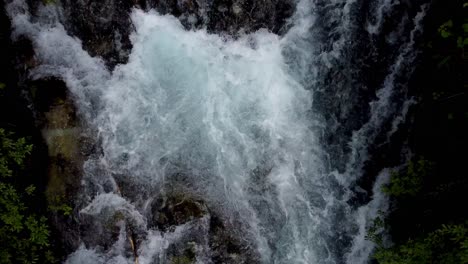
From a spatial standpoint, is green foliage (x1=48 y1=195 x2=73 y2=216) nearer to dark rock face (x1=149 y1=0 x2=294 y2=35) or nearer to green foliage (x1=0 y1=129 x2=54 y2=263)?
green foliage (x1=0 y1=129 x2=54 y2=263)

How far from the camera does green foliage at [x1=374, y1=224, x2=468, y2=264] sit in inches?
183

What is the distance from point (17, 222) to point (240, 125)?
132 inches

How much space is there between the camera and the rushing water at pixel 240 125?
21.0 feet

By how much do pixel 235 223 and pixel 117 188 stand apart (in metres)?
1.87

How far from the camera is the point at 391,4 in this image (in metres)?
6.25

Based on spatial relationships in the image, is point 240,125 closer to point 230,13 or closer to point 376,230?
point 230,13

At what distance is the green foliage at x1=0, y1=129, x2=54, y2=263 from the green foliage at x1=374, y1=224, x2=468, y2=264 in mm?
4640

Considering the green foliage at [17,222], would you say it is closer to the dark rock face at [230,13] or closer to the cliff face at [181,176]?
the cliff face at [181,176]

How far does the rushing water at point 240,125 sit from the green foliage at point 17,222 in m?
0.65

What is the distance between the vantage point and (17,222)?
571cm

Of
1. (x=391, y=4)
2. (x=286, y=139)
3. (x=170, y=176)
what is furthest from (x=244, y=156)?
(x=391, y=4)

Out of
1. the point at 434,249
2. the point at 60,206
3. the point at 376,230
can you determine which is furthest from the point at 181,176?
the point at 434,249

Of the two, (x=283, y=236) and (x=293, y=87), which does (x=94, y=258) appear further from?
(x=293, y=87)

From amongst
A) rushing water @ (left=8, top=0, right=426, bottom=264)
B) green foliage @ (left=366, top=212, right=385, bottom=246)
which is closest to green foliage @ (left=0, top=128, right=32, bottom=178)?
rushing water @ (left=8, top=0, right=426, bottom=264)
